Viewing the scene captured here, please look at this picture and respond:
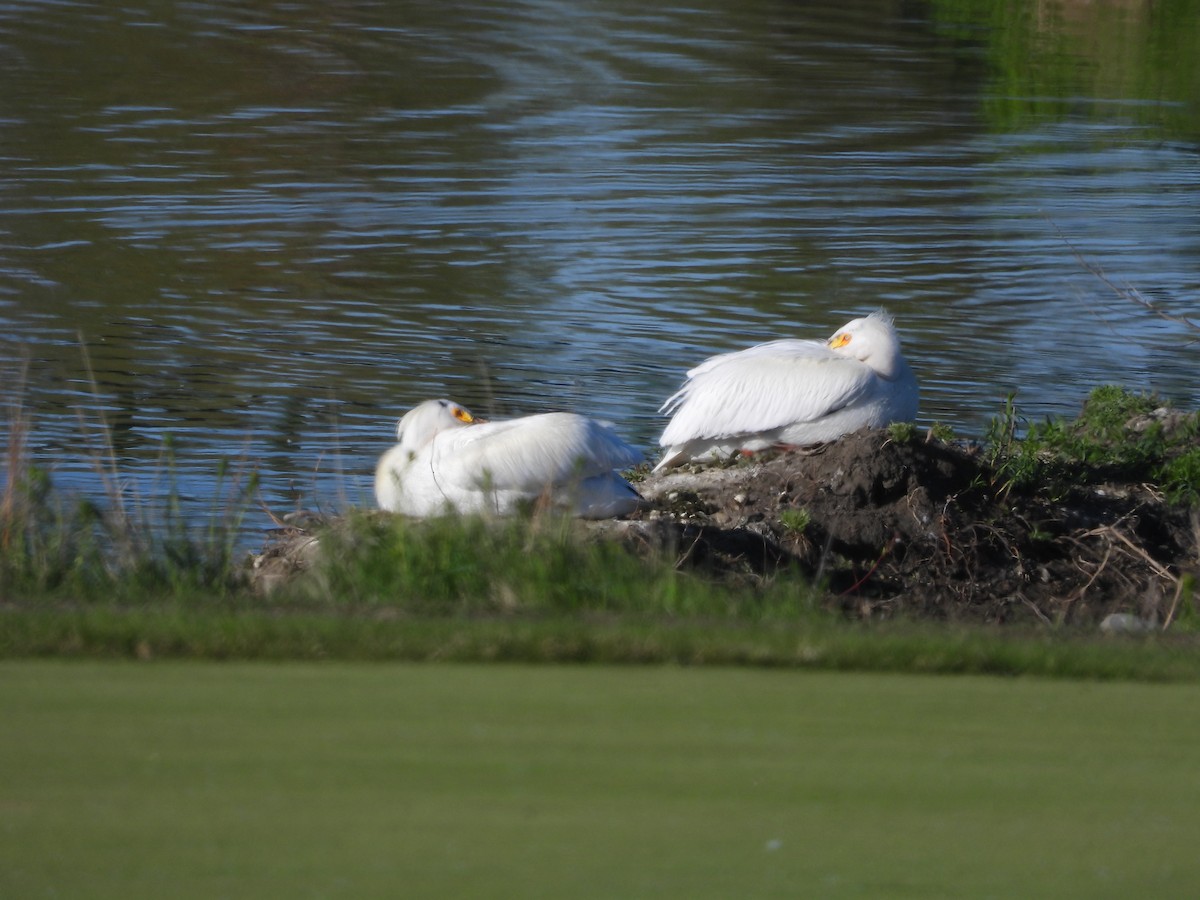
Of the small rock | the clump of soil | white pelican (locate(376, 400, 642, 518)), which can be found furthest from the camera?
the clump of soil

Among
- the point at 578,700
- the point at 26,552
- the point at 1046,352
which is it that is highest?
the point at 578,700

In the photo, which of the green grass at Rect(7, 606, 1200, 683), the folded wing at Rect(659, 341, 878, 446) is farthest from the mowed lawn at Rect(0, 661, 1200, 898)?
the folded wing at Rect(659, 341, 878, 446)

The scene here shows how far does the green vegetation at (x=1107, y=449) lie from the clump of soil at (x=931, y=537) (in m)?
0.15

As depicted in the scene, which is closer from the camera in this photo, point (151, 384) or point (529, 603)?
point (529, 603)

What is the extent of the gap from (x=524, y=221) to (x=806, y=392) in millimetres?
10351

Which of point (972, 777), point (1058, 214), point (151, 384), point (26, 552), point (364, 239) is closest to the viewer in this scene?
point (972, 777)

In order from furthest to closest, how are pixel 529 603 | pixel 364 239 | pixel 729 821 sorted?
pixel 364 239, pixel 529 603, pixel 729 821

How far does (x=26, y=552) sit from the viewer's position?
7566 mm

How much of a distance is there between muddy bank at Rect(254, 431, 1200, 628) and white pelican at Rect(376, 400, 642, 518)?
21cm

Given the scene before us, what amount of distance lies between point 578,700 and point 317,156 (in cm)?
1943

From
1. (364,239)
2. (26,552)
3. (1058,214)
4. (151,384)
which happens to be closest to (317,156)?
(364,239)

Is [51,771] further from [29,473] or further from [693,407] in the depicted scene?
[693,407]

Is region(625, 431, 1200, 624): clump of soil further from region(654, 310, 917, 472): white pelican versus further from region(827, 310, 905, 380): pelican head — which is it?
region(827, 310, 905, 380): pelican head

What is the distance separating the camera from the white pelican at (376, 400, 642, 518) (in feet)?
27.5
